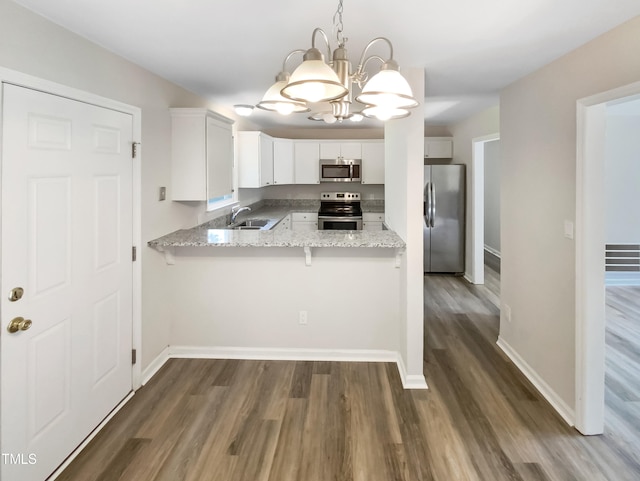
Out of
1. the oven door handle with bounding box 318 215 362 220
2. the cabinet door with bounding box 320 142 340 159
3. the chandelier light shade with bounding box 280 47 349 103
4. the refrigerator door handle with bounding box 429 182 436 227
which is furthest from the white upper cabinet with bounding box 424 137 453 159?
the chandelier light shade with bounding box 280 47 349 103

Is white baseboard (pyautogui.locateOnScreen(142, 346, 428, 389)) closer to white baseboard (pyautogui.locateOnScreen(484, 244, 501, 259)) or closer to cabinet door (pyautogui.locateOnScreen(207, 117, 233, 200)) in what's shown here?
cabinet door (pyautogui.locateOnScreen(207, 117, 233, 200))

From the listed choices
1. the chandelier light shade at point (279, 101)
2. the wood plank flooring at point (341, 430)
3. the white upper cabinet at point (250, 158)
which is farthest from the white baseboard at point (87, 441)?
the white upper cabinet at point (250, 158)

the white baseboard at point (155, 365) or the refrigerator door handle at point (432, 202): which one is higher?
the refrigerator door handle at point (432, 202)

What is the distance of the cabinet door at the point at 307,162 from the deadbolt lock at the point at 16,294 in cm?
497

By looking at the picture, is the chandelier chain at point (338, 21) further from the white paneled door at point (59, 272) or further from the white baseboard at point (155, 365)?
the white baseboard at point (155, 365)

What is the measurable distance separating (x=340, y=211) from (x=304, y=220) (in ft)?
1.91

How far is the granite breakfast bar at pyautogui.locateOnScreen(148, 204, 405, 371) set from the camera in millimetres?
3383

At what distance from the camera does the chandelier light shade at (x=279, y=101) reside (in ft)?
5.64

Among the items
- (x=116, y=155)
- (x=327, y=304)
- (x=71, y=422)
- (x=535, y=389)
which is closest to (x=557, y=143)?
(x=535, y=389)

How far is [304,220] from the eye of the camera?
21.0 ft

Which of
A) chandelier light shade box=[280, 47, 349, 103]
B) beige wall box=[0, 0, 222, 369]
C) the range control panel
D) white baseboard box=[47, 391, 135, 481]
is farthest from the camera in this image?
the range control panel

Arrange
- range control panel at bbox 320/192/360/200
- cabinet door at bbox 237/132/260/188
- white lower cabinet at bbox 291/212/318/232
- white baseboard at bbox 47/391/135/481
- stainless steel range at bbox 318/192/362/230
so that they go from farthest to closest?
range control panel at bbox 320/192/360/200 → white lower cabinet at bbox 291/212/318/232 → stainless steel range at bbox 318/192/362/230 → cabinet door at bbox 237/132/260/188 → white baseboard at bbox 47/391/135/481

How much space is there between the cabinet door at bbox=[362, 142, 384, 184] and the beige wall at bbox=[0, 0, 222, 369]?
3061 mm

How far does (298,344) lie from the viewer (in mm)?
3486
